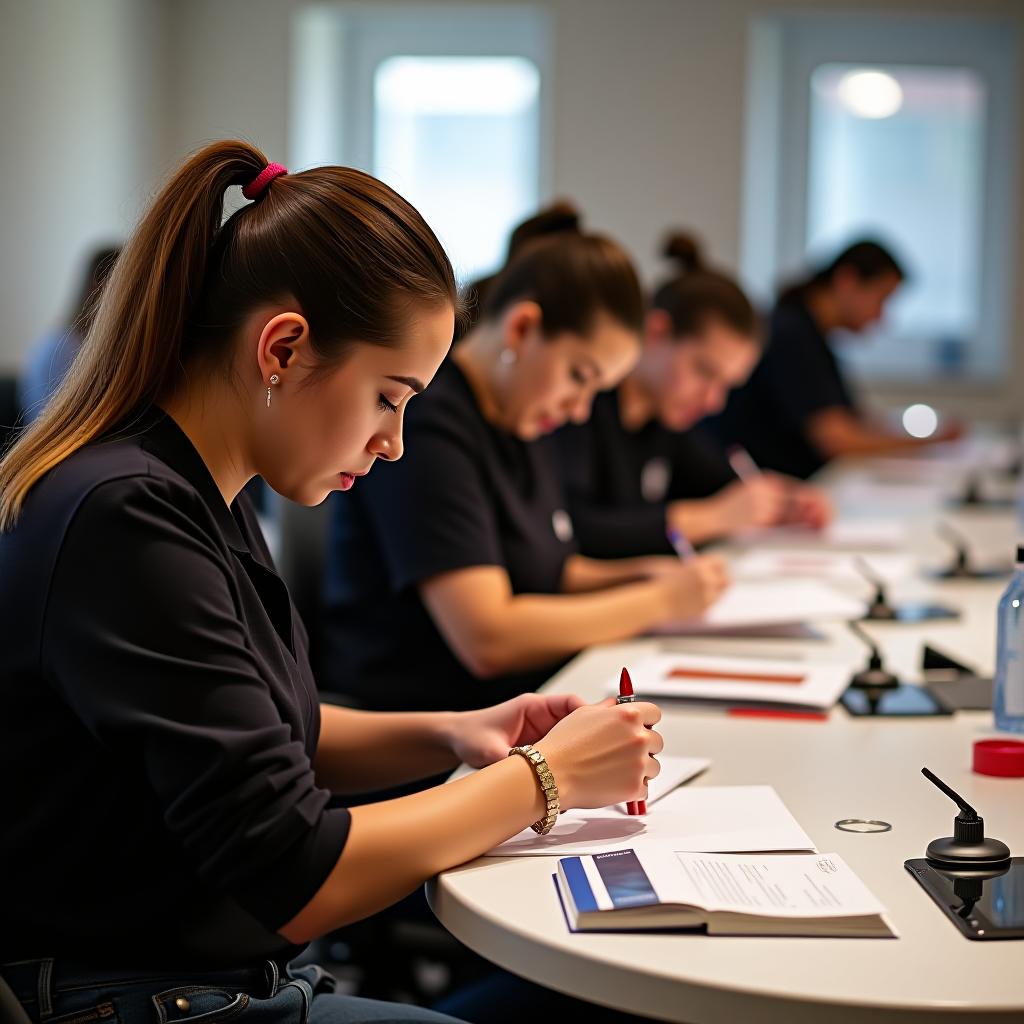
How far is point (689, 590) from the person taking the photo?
2172 mm

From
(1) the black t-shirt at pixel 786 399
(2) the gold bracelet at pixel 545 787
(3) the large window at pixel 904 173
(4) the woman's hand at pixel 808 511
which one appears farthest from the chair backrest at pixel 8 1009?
(3) the large window at pixel 904 173

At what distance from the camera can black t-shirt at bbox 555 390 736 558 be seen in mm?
2922

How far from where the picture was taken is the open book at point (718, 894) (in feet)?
3.27

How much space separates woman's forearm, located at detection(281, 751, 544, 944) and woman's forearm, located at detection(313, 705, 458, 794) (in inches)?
11.3

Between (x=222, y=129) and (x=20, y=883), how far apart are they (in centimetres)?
575

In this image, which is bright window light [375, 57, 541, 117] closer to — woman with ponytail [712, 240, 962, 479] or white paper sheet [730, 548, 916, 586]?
woman with ponytail [712, 240, 962, 479]

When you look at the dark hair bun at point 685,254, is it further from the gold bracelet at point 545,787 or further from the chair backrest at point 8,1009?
the chair backrest at point 8,1009

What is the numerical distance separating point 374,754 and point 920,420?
5.07 meters

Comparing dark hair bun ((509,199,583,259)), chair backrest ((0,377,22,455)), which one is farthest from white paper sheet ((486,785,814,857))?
chair backrest ((0,377,22,455))

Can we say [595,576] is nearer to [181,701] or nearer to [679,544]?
[679,544]

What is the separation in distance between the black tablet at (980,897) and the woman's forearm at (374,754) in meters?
0.52

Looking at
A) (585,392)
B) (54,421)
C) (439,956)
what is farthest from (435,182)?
(54,421)

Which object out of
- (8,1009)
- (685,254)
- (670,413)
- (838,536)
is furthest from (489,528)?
(685,254)

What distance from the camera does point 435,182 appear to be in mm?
6820
